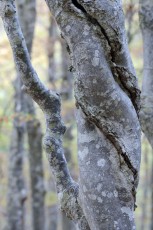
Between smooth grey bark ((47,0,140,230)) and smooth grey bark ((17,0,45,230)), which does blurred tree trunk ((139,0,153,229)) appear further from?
smooth grey bark ((17,0,45,230))

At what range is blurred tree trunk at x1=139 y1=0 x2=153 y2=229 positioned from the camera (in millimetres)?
2881

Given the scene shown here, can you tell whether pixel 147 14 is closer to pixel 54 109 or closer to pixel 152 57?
pixel 152 57

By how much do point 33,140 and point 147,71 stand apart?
15.6 ft

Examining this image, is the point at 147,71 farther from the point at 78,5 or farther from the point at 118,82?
the point at 78,5

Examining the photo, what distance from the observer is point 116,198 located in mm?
1783

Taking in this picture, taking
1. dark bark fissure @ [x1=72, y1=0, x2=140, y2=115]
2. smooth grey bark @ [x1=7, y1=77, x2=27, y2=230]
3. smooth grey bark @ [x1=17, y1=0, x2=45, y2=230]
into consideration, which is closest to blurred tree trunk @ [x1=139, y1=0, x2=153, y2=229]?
dark bark fissure @ [x1=72, y1=0, x2=140, y2=115]

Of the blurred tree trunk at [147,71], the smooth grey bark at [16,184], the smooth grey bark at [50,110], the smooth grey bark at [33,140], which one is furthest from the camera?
the smooth grey bark at [16,184]

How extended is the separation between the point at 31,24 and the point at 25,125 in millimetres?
1893

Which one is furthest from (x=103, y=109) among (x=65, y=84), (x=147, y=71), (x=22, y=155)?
(x=65, y=84)

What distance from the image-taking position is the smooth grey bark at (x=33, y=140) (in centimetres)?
730

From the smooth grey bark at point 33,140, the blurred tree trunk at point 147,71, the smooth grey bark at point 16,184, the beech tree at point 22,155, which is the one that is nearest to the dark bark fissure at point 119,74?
the blurred tree trunk at point 147,71

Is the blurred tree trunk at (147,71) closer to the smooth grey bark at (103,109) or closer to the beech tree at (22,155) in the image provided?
the smooth grey bark at (103,109)

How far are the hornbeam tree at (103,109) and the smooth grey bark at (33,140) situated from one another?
17.2 ft

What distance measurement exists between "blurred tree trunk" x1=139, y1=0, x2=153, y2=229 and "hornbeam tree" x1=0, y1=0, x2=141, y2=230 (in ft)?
3.28
